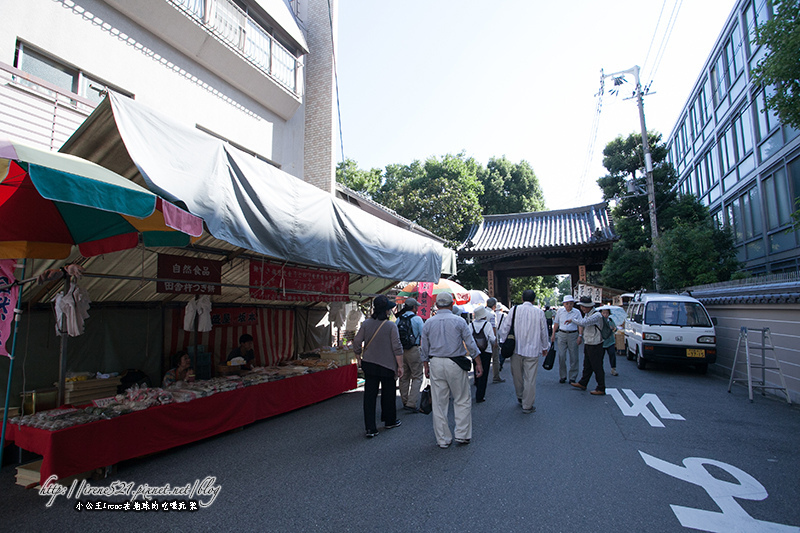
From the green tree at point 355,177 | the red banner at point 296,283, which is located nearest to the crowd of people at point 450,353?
the red banner at point 296,283

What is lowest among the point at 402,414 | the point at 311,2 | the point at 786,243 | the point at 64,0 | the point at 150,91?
the point at 402,414

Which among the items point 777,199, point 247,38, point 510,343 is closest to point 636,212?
point 777,199

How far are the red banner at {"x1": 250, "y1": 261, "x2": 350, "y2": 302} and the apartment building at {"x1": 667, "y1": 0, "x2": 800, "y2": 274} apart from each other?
13570 mm

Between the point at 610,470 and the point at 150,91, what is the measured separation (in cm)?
1015

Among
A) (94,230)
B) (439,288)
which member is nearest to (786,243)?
(439,288)

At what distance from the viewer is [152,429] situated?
506cm

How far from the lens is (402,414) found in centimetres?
727

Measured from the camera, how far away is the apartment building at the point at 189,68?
6.40m

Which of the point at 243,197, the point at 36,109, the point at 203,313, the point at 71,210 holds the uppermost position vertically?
the point at 36,109

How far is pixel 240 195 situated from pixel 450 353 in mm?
3289

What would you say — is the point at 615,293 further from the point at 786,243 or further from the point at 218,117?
the point at 218,117

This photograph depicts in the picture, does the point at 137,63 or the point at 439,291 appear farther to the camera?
the point at 439,291

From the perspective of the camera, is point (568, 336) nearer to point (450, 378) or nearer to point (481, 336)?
point (481, 336)

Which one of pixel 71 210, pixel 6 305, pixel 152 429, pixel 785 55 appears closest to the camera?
pixel 6 305
